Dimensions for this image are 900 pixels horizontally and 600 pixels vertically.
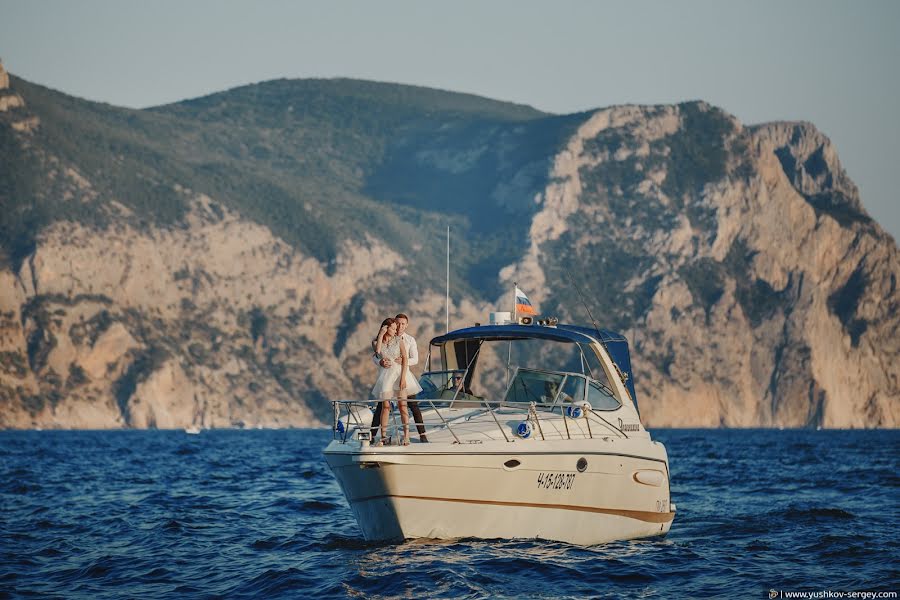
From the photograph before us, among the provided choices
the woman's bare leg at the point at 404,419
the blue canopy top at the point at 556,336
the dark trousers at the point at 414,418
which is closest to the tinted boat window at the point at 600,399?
the blue canopy top at the point at 556,336

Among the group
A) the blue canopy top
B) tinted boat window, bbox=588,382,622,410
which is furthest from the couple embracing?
tinted boat window, bbox=588,382,622,410

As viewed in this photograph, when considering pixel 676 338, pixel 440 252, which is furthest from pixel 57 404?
pixel 676 338

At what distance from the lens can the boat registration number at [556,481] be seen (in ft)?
53.4

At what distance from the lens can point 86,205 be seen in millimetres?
142250

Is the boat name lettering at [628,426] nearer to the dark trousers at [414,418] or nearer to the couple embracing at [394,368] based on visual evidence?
the dark trousers at [414,418]

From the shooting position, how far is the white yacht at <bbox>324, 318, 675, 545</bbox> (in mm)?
15750

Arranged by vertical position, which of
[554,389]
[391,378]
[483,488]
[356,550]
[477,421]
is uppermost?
[391,378]

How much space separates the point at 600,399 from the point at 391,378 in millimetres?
3934

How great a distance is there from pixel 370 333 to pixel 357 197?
163 feet

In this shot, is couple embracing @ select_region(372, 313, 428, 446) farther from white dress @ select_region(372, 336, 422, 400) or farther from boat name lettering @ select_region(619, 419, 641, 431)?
boat name lettering @ select_region(619, 419, 641, 431)

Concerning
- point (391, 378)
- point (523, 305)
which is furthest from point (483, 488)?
point (523, 305)

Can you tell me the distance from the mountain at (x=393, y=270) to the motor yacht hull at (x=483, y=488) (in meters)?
121

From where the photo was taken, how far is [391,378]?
55.1 ft

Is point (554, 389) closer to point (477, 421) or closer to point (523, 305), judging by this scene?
point (477, 421)
